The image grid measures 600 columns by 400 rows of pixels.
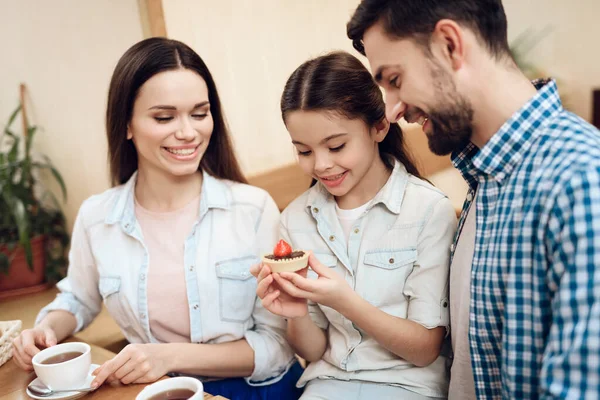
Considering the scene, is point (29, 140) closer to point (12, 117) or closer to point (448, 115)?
point (12, 117)

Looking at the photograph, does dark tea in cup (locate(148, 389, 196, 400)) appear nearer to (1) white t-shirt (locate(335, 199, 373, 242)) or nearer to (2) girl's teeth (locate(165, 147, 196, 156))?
(1) white t-shirt (locate(335, 199, 373, 242))

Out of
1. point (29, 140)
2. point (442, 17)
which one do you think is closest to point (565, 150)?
point (442, 17)

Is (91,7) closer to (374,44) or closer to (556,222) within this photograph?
(374,44)

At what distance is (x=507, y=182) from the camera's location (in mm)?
1090

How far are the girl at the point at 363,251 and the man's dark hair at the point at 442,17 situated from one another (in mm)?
360

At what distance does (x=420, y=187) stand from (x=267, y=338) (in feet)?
2.21

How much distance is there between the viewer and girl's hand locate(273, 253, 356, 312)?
127cm

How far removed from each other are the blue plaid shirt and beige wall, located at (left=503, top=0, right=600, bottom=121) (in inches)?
181

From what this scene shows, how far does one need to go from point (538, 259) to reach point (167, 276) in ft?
3.72

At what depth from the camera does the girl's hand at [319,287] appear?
127 centimetres

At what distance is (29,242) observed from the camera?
3.15 m

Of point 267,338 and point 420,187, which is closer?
point 420,187

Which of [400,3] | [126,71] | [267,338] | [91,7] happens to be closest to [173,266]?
[267,338]

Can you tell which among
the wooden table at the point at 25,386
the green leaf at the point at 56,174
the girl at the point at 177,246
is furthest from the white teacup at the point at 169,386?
the green leaf at the point at 56,174
